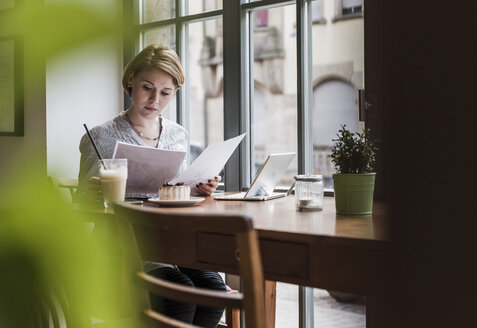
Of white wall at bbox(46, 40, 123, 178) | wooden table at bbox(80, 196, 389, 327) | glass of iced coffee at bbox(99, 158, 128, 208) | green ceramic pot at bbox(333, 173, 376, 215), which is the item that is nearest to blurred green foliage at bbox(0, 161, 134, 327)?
wooden table at bbox(80, 196, 389, 327)

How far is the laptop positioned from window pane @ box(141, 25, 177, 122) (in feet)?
3.83

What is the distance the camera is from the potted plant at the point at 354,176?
1.41m

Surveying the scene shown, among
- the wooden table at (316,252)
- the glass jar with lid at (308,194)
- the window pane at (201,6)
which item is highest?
the window pane at (201,6)

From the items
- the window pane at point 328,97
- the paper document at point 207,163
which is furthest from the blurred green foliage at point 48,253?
the window pane at point 328,97

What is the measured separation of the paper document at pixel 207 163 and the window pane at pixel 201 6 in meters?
1.12

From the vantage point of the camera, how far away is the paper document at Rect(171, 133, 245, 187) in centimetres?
177

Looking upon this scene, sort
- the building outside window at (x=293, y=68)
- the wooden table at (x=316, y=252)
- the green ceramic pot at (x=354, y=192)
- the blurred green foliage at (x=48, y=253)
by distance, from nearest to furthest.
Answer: the blurred green foliage at (x=48, y=253), the wooden table at (x=316, y=252), the green ceramic pot at (x=354, y=192), the building outside window at (x=293, y=68)

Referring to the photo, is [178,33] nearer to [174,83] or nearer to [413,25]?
[174,83]

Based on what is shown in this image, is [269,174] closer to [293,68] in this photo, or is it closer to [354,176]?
[354,176]

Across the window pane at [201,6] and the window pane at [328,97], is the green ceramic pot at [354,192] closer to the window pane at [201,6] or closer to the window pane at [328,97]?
the window pane at [328,97]

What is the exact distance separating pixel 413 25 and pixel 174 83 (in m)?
1.94

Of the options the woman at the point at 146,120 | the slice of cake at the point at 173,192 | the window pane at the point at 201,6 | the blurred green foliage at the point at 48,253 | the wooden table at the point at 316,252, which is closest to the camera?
the blurred green foliage at the point at 48,253

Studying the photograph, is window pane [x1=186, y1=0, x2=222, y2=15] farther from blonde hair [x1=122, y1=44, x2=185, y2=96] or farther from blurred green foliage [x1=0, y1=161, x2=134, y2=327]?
blurred green foliage [x1=0, y1=161, x2=134, y2=327]

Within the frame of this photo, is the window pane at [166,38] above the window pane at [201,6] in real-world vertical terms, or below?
below
